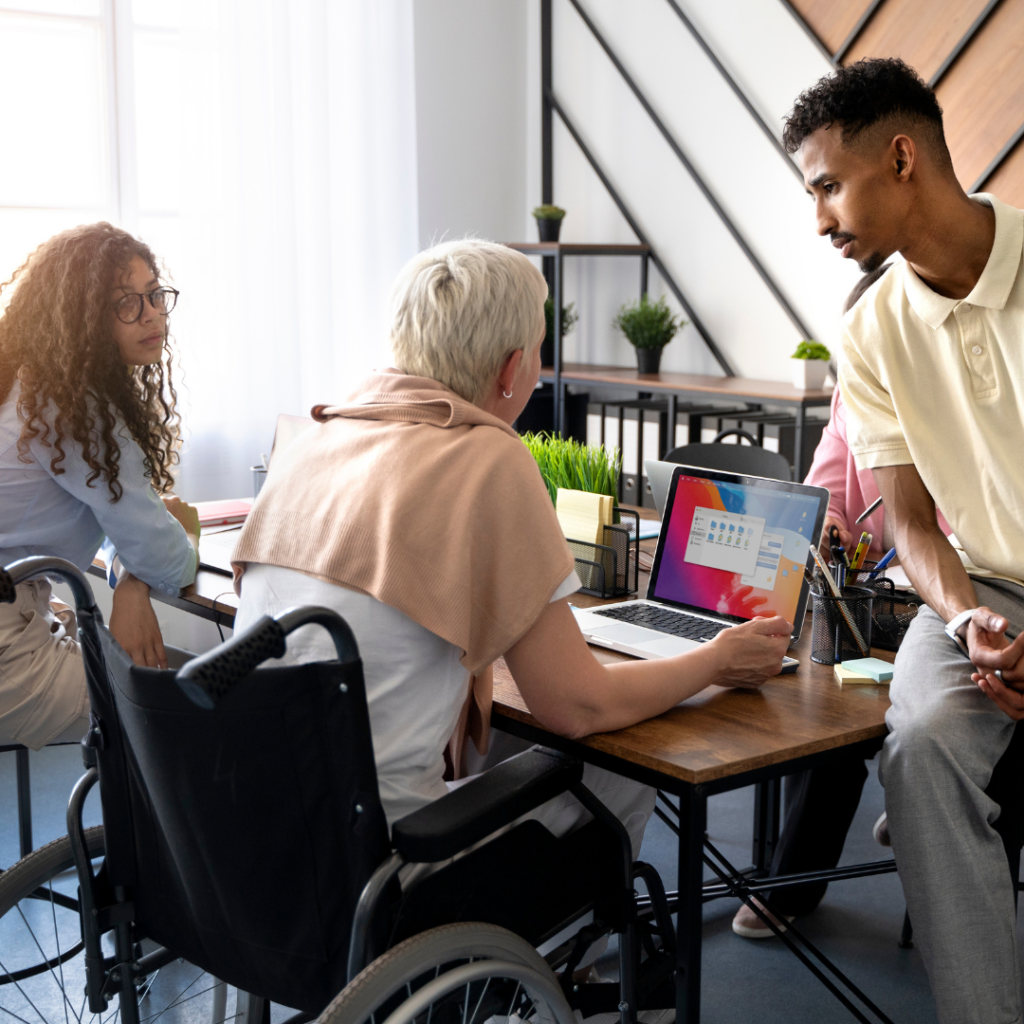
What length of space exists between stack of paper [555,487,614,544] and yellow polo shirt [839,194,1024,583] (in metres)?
0.44

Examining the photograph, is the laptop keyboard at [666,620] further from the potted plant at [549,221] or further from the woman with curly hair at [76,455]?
the potted plant at [549,221]

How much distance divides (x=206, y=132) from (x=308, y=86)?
0.40 meters

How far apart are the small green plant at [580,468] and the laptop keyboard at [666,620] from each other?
298 millimetres

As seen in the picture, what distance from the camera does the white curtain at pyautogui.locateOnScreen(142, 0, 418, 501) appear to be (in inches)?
150

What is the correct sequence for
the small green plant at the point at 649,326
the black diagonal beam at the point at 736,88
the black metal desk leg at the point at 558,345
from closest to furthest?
the black diagonal beam at the point at 736,88 → the small green plant at the point at 649,326 → the black metal desk leg at the point at 558,345

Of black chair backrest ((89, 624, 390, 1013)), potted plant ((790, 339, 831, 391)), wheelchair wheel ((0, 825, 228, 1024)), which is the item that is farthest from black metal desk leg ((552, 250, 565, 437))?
black chair backrest ((89, 624, 390, 1013))

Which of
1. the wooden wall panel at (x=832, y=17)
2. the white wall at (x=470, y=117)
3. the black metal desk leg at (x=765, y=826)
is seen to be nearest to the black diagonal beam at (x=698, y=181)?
the white wall at (x=470, y=117)

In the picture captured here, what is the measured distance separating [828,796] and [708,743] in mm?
955

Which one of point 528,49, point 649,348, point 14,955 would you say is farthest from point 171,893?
point 528,49

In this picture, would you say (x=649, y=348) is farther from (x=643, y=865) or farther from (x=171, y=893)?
(x=171, y=893)

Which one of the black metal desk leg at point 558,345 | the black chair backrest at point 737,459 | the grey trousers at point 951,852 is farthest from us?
the black metal desk leg at point 558,345

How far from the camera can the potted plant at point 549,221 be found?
14.1 ft

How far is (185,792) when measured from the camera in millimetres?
1213

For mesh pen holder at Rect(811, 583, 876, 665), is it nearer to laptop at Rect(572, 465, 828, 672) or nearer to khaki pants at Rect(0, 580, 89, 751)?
laptop at Rect(572, 465, 828, 672)
